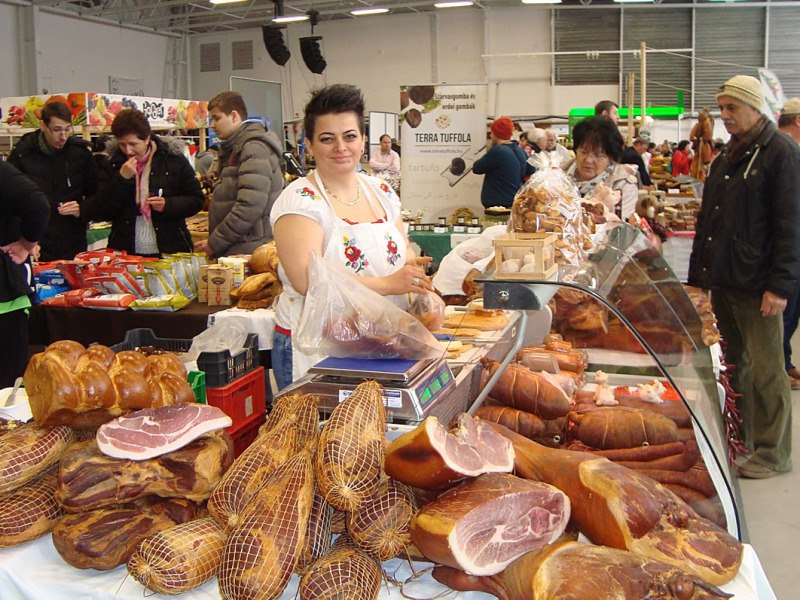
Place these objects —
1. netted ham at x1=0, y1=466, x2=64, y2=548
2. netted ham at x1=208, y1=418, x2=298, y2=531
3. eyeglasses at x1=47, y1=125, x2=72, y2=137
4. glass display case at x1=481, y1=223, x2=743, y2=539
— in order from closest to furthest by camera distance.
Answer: netted ham at x1=208, y1=418, x2=298, y2=531
netted ham at x1=0, y1=466, x2=64, y2=548
glass display case at x1=481, y1=223, x2=743, y2=539
eyeglasses at x1=47, y1=125, x2=72, y2=137

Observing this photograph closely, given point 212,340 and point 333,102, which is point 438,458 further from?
point 212,340

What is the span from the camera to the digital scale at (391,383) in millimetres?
1625

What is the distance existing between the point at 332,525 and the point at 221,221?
3486mm

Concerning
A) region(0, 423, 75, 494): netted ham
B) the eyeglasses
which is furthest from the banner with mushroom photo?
region(0, 423, 75, 494): netted ham

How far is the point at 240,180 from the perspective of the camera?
4430mm

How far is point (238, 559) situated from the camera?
1197mm

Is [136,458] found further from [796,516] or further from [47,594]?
[796,516]

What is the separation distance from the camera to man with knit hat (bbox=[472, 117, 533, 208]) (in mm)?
7309

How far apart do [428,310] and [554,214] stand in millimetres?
474

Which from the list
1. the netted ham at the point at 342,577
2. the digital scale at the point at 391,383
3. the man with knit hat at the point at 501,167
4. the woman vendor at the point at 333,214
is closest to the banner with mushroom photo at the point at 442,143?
the man with knit hat at the point at 501,167

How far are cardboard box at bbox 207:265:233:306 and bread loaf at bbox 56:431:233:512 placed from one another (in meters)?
2.83

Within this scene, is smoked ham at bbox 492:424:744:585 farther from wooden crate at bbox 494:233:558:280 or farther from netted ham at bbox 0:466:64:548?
netted ham at bbox 0:466:64:548

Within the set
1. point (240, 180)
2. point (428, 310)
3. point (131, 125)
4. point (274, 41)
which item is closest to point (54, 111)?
point (131, 125)

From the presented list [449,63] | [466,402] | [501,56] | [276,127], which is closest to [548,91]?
[501,56]
